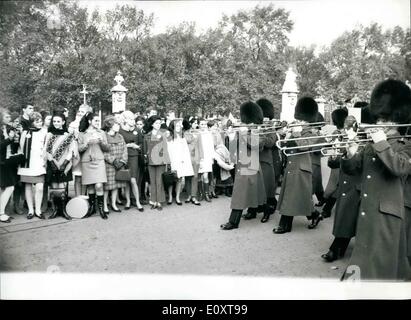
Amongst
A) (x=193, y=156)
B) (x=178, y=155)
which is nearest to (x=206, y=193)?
(x=193, y=156)

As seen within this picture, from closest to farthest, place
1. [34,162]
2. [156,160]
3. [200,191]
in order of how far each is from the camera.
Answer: [34,162]
[156,160]
[200,191]

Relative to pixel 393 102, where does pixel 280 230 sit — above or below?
below

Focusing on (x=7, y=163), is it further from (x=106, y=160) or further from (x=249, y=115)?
(x=249, y=115)

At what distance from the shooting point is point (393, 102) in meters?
3.07

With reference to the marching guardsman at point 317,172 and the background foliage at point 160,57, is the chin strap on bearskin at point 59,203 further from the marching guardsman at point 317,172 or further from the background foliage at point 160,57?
the marching guardsman at point 317,172

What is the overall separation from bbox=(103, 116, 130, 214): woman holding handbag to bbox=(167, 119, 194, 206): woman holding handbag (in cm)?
100

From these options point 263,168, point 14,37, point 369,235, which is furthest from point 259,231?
point 14,37

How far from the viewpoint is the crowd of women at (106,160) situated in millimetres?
5277

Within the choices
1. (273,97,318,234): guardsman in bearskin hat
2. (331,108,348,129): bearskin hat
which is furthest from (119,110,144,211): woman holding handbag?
(331,108,348,129): bearskin hat

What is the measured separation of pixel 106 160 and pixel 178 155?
1426 millimetres

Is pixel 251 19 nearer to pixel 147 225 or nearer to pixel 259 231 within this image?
pixel 259 231

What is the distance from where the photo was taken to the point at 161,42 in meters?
5.06
